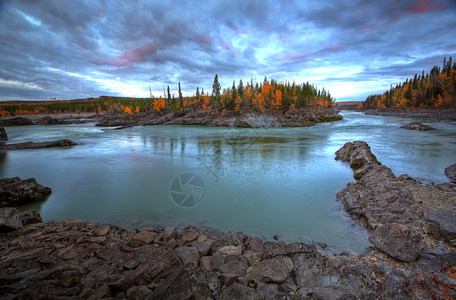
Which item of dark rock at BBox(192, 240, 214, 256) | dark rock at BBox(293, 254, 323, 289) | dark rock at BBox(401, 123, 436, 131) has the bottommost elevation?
dark rock at BBox(293, 254, 323, 289)

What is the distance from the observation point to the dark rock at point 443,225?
5673mm

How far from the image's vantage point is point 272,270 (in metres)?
4.75

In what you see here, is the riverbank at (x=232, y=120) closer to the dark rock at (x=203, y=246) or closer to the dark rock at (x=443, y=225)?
the dark rock at (x=443, y=225)

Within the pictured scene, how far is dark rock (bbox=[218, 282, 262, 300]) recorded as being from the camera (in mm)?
3947

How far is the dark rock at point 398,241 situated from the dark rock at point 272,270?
8.96 feet

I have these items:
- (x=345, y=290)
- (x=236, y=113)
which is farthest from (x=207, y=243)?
(x=236, y=113)

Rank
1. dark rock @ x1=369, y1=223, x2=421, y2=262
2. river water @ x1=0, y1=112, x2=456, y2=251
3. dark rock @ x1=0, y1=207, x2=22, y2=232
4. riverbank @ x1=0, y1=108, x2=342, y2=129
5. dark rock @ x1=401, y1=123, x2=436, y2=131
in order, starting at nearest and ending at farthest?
1. dark rock @ x1=369, y1=223, x2=421, y2=262
2. dark rock @ x1=0, y1=207, x2=22, y2=232
3. river water @ x1=0, y1=112, x2=456, y2=251
4. dark rock @ x1=401, y1=123, x2=436, y2=131
5. riverbank @ x1=0, y1=108, x2=342, y2=129

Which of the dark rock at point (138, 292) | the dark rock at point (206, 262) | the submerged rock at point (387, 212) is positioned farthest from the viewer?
the submerged rock at point (387, 212)

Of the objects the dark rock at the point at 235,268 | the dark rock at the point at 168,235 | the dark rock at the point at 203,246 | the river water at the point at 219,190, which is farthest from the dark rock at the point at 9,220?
the dark rock at the point at 235,268

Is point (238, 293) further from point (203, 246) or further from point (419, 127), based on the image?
point (419, 127)

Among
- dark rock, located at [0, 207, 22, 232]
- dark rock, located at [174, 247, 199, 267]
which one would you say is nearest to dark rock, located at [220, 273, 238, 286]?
dark rock, located at [174, 247, 199, 267]

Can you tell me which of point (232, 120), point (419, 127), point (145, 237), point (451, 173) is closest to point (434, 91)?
point (419, 127)

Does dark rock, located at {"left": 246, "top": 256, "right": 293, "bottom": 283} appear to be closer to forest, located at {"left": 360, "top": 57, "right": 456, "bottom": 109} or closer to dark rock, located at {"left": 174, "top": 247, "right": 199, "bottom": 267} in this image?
dark rock, located at {"left": 174, "top": 247, "right": 199, "bottom": 267}

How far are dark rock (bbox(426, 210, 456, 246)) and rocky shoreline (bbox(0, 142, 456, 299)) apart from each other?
0.07 ft
